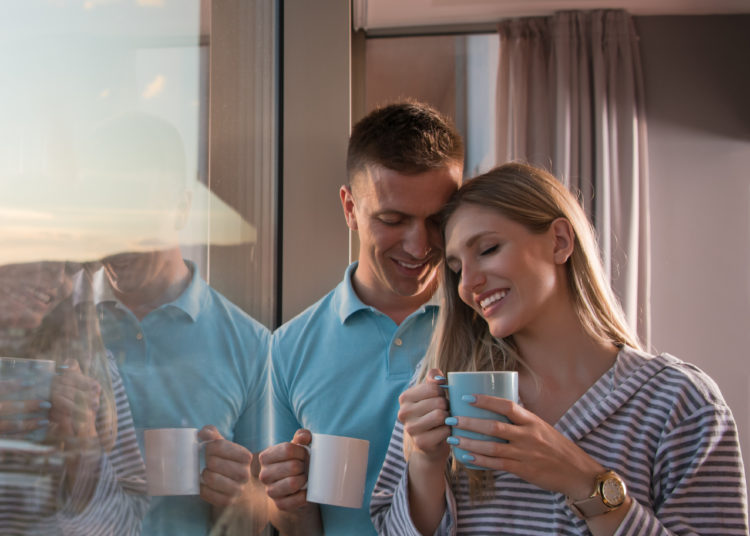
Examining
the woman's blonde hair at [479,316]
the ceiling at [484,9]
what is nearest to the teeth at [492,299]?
the woman's blonde hair at [479,316]

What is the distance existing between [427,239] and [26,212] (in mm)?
927

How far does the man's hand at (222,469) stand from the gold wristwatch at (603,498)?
42 centimetres

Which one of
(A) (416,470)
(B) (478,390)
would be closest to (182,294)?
(B) (478,390)

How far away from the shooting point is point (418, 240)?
3.70 feet

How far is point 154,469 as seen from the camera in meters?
0.38

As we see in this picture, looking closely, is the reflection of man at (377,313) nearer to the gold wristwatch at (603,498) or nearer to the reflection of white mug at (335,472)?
the reflection of white mug at (335,472)

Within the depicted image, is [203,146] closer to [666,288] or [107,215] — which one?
[107,215]

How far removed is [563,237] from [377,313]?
38 centimetres

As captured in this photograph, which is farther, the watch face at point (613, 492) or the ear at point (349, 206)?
the ear at point (349, 206)

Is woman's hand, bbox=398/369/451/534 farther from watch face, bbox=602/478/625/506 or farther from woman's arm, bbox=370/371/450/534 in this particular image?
watch face, bbox=602/478/625/506

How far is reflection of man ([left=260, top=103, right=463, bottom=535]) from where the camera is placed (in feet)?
3.65

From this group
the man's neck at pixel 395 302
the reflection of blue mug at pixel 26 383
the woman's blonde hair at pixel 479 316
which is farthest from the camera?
the man's neck at pixel 395 302

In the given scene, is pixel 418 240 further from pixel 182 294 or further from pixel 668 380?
pixel 182 294

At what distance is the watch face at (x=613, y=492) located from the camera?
77 centimetres
